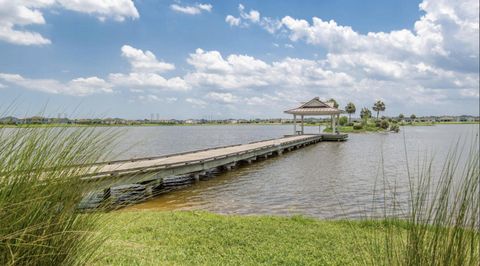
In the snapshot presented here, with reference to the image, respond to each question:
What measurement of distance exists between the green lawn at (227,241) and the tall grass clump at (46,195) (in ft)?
1.56

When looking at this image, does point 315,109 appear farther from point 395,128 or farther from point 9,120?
point 9,120

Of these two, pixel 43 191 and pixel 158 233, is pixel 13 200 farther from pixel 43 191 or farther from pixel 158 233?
pixel 158 233

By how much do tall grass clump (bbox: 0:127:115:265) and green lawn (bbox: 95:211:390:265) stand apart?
0.47 m

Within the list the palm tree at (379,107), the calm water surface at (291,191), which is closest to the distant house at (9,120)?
the calm water surface at (291,191)

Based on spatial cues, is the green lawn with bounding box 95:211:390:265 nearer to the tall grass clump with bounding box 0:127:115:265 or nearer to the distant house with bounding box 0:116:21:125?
the tall grass clump with bounding box 0:127:115:265

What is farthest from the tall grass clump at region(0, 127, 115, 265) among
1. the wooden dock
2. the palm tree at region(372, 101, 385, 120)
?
the palm tree at region(372, 101, 385, 120)

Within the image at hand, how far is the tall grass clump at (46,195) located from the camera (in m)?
2.12

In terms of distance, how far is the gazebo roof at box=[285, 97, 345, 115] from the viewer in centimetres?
3399

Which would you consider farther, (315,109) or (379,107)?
(379,107)

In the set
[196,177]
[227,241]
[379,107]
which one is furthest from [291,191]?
[379,107]

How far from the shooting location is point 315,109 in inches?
1368

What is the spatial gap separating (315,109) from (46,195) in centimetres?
3380

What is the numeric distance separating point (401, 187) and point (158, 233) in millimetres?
9548

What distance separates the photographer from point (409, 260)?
2.20 metres
